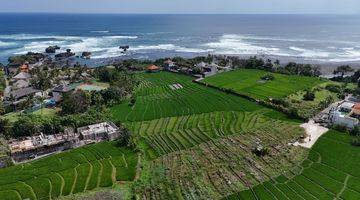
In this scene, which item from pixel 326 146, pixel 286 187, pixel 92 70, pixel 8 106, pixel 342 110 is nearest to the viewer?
pixel 286 187

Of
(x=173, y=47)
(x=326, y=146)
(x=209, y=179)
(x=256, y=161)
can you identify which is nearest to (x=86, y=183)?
(x=209, y=179)

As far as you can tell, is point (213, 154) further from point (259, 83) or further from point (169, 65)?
point (169, 65)

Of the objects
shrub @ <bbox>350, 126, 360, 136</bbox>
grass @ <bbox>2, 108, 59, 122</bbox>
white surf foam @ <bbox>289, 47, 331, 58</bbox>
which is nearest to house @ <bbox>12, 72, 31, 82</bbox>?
grass @ <bbox>2, 108, 59, 122</bbox>

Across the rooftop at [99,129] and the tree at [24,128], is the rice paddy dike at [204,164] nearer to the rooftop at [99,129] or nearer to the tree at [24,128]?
the rooftop at [99,129]

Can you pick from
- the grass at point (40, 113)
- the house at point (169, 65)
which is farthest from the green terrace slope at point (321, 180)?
the house at point (169, 65)

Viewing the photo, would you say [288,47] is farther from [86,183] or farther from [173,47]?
[86,183]

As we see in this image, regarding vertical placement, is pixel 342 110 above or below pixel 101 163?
above
